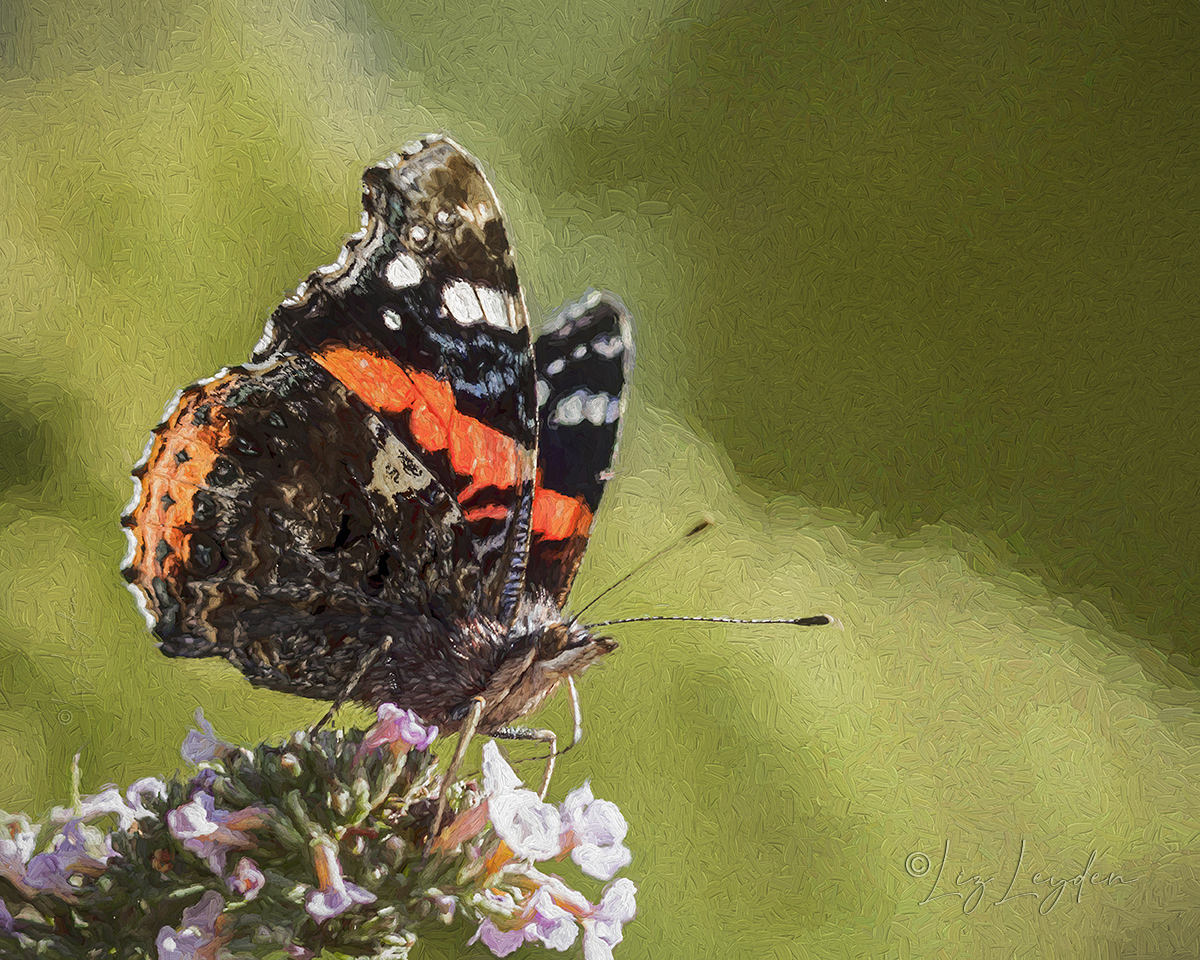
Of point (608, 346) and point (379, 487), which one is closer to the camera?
point (379, 487)

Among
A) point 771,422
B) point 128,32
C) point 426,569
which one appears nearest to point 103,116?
point 128,32

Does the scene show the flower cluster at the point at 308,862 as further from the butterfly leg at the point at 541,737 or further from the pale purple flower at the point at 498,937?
the butterfly leg at the point at 541,737

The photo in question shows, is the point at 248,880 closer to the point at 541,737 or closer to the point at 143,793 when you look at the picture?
the point at 143,793

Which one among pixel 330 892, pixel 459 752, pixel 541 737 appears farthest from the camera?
pixel 541 737

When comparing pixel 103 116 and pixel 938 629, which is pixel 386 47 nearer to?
pixel 103 116
